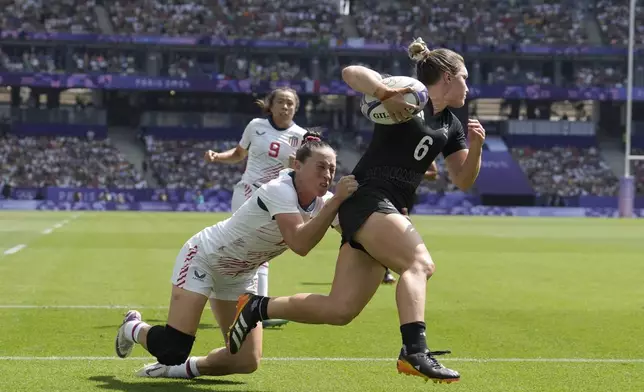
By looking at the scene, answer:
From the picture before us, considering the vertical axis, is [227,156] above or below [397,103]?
below

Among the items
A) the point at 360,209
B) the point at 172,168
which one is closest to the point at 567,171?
the point at 172,168

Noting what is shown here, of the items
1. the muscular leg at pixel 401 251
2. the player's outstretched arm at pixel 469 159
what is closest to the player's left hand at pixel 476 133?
the player's outstretched arm at pixel 469 159

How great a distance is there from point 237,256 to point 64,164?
57.4 m

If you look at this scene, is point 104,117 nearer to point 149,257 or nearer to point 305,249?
point 149,257

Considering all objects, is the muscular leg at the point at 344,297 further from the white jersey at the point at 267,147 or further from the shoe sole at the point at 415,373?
the white jersey at the point at 267,147

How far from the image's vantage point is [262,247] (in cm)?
752

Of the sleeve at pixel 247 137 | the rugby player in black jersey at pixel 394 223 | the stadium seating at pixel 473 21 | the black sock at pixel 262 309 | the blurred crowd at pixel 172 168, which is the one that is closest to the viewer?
the rugby player in black jersey at pixel 394 223

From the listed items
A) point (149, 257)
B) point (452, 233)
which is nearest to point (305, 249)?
point (149, 257)

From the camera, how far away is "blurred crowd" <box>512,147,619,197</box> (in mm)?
64000

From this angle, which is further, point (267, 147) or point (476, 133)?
point (267, 147)

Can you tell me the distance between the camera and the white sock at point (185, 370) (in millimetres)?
7836

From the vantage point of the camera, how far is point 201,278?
302 inches

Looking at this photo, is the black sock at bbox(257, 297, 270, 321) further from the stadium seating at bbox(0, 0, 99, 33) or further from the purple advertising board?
the stadium seating at bbox(0, 0, 99, 33)

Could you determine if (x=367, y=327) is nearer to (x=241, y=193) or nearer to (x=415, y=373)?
(x=241, y=193)
